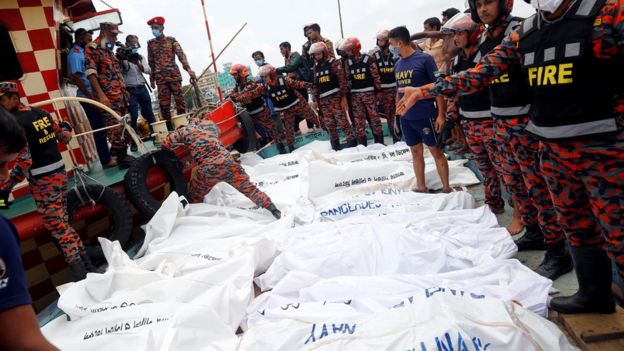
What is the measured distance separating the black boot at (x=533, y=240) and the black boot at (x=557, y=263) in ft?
0.98

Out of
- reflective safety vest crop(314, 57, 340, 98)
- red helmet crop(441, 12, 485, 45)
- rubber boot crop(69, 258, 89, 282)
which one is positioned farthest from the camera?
reflective safety vest crop(314, 57, 340, 98)

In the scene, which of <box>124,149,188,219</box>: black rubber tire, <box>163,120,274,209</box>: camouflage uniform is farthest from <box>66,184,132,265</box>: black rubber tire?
<box>163,120,274,209</box>: camouflage uniform

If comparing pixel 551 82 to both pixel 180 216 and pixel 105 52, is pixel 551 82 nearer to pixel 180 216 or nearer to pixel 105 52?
pixel 180 216

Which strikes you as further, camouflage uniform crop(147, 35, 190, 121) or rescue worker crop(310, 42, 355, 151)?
camouflage uniform crop(147, 35, 190, 121)

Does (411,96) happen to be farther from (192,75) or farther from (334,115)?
(192,75)

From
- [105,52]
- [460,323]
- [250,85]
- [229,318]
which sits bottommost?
[229,318]

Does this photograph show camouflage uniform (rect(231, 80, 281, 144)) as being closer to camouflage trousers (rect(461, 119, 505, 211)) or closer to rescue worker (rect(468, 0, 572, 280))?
camouflage trousers (rect(461, 119, 505, 211))

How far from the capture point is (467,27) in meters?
2.66

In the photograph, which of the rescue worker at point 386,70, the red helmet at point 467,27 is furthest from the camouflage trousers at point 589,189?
the rescue worker at point 386,70

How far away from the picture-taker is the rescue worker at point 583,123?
1473mm

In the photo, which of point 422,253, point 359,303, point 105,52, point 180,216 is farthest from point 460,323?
point 105,52

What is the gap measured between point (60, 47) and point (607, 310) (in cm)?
557

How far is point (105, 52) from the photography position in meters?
4.50

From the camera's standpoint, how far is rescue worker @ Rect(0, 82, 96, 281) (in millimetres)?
2889
